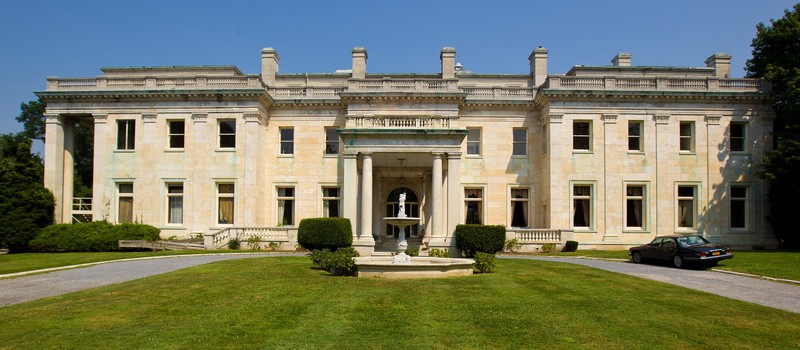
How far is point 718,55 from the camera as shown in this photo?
3834cm

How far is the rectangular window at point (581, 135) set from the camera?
34516mm

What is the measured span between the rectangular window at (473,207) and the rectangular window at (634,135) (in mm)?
9536

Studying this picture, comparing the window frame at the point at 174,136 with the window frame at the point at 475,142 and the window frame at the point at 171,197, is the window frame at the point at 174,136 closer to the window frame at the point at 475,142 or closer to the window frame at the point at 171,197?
the window frame at the point at 171,197

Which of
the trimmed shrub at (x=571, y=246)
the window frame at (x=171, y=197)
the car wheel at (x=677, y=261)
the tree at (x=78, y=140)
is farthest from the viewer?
the tree at (x=78, y=140)

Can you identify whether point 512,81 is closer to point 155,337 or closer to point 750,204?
point 750,204

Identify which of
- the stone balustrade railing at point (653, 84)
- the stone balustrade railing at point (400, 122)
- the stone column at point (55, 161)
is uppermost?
the stone balustrade railing at point (653, 84)

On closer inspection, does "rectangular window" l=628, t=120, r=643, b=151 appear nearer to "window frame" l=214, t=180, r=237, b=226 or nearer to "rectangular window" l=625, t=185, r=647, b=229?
"rectangular window" l=625, t=185, r=647, b=229

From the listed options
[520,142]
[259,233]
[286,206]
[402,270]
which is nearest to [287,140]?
[286,206]

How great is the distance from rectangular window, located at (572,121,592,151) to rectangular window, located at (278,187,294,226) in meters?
17.9

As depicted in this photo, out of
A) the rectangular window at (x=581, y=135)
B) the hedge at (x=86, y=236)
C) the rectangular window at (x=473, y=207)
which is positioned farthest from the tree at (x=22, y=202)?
the rectangular window at (x=581, y=135)

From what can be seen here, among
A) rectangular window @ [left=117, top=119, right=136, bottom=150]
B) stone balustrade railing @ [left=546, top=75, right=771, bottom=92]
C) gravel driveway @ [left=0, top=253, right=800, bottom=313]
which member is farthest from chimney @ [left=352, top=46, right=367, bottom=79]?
gravel driveway @ [left=0, top=253, right=800, bottom=313]

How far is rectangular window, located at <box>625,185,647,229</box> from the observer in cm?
3431

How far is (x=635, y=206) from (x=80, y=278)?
97.2 feet

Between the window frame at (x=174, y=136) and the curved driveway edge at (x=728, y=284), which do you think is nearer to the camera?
the curved driveway edge at (x=728, y=284)
